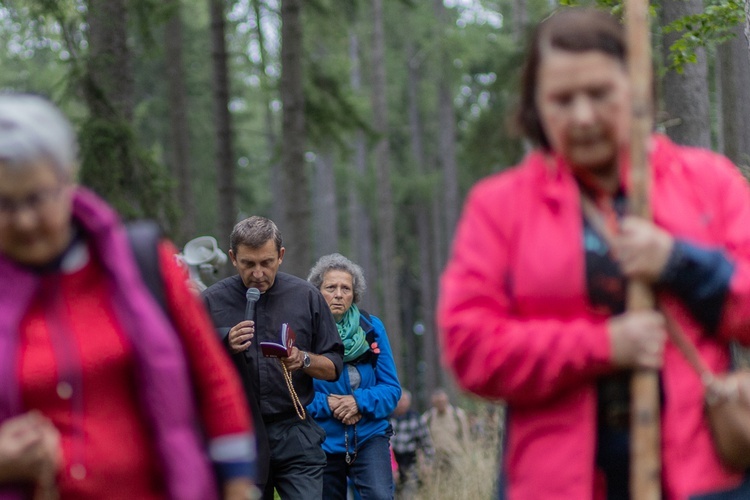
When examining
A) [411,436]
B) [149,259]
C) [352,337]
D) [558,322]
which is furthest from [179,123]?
[558,322]

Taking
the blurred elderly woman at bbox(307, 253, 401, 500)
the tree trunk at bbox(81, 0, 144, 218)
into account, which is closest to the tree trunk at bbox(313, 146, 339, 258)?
the tree trunk at bbox(81, 0, 144, 218)

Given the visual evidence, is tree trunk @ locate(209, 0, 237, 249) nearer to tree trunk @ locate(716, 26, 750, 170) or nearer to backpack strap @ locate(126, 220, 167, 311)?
tree trunk @ locate(716, 26, 750, 170)

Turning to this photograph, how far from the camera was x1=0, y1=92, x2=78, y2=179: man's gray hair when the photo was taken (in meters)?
2.62

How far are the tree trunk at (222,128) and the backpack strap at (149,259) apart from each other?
52.2 feet

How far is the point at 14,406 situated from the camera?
263 centimetres

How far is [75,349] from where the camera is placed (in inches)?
105

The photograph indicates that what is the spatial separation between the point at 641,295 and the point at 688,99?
28.6ft

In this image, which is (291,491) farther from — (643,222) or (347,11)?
(347,11)

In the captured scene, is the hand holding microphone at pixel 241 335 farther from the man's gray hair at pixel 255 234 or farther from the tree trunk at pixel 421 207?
the tree trunk at pixel 421 207

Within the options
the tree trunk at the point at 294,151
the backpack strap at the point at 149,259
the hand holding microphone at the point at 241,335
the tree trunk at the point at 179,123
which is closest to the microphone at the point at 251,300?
the hand holding microphone at the point at 241,335

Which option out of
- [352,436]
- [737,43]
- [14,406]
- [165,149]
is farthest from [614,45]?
[165,149]

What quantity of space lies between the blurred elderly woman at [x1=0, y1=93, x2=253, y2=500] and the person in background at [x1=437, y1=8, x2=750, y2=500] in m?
0.66

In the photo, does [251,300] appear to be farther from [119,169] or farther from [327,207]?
[327,207]

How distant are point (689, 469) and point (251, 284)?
193 inches
